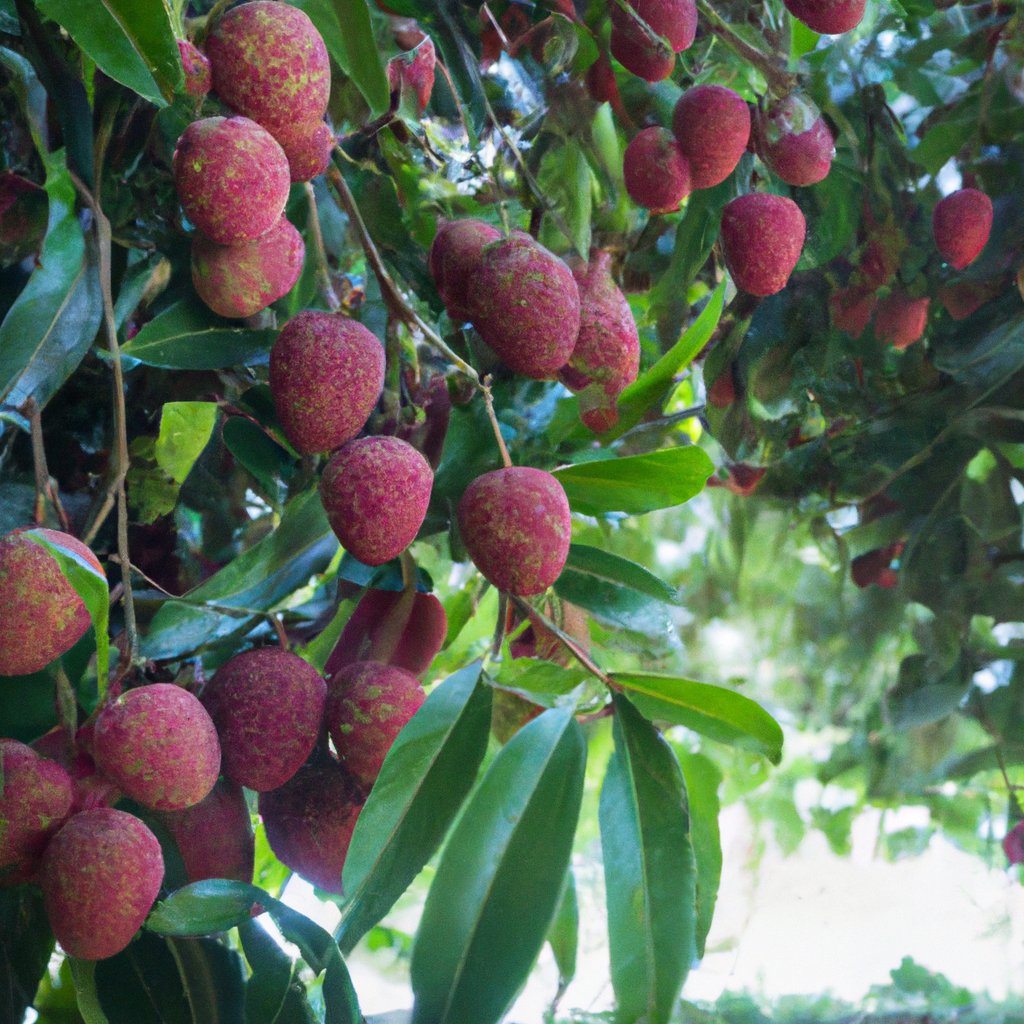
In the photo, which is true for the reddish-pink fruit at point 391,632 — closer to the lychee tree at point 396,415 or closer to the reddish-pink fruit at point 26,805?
the lychee tree at point 396,415

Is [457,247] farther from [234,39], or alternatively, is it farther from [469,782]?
[469,782]

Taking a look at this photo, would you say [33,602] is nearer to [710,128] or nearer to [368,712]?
[368,712]

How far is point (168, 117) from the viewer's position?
0.46 meters

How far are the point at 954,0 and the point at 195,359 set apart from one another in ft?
1.73

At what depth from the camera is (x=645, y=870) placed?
1.35 feet

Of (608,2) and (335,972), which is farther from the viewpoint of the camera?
(608,2)

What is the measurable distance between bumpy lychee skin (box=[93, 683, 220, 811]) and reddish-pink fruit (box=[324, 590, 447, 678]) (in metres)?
0.11

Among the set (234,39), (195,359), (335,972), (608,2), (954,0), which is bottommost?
(335,972)

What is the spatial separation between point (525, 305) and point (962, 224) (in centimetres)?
38

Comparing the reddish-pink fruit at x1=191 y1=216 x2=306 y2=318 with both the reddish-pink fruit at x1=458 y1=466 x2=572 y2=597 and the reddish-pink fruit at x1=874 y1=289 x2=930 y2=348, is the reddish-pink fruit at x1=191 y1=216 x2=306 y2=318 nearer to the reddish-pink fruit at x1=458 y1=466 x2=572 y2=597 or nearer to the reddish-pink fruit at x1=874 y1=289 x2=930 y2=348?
the reddish-pink fruit at x1=458 y1=466 x2=572 y2=597

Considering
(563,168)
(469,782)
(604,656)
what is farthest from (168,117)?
(604,656)

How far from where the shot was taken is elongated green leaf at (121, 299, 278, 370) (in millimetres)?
459

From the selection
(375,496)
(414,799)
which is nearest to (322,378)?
(375,496)

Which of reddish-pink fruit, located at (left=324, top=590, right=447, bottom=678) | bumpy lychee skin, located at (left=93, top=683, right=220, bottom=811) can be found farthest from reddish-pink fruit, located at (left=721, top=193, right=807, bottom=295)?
bumpy lychee skin, located at (left=93, top=683, right=220, bottom=811)
